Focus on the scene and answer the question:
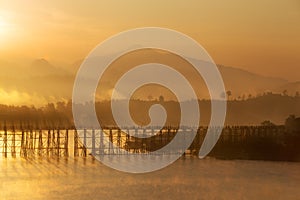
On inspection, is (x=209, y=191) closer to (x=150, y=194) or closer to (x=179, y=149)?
(x=150, y=194)

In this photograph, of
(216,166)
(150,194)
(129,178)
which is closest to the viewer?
(150,194)

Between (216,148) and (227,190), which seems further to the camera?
(216,148)

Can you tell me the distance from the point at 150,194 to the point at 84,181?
518 centimetres

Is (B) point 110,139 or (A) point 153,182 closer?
(A) point 153,182

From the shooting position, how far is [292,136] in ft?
134

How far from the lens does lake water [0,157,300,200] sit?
2356 centimetres

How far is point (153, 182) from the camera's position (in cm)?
2809

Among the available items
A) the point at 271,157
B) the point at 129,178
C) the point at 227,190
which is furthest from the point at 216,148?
the point at 227,190

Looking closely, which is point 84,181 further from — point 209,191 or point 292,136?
point 292,136

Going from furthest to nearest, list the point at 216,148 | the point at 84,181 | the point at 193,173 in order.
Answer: the point at 216,148
the point at 193,173
the point at 84,181

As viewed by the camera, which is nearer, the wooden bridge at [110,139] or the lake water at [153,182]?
the lake water at [153,182]

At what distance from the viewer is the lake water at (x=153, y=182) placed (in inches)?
928

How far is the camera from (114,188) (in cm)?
2498

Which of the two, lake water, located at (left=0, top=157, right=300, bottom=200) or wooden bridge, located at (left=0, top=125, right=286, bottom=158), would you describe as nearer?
lake water, located at (left=0, top=157, right=300, bottom=200)
